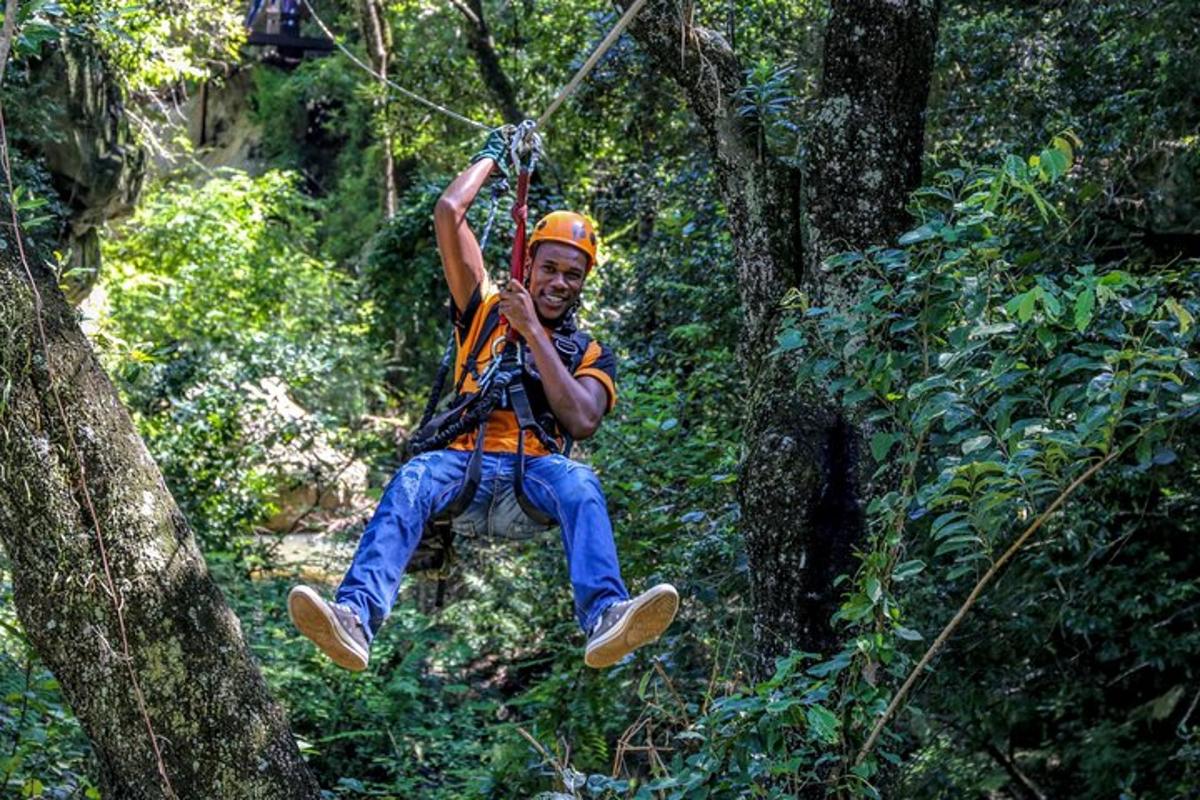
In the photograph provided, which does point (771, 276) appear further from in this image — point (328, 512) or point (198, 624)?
point (328, 512)

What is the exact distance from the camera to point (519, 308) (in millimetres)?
4648

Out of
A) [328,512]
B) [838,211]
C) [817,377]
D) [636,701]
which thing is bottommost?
[328,512]

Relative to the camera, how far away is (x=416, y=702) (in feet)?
35.1

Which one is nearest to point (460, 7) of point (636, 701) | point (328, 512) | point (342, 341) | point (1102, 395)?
point (342, 341)

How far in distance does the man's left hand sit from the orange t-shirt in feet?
0.59

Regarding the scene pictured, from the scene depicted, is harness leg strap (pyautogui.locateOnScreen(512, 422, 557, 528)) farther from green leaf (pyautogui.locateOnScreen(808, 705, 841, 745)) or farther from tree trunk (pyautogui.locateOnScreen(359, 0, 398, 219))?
Answer: tree trunk (pyautogui.locateOnScreen(359, 0, 398, 219))

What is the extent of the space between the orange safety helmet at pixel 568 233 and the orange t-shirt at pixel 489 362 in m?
0.23

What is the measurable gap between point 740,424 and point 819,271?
2.73 metres

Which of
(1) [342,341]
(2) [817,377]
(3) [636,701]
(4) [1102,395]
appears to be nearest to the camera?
(4) [1102,395]

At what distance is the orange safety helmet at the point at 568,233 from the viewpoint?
16.4 feet

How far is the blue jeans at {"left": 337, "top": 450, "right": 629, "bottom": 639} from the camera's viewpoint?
4426 mm

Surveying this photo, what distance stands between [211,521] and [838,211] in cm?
863

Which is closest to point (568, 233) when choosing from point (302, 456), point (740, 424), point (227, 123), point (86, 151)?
point (740, 424)

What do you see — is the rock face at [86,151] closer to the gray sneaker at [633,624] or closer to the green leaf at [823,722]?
the gray sneaker at [633,624]
